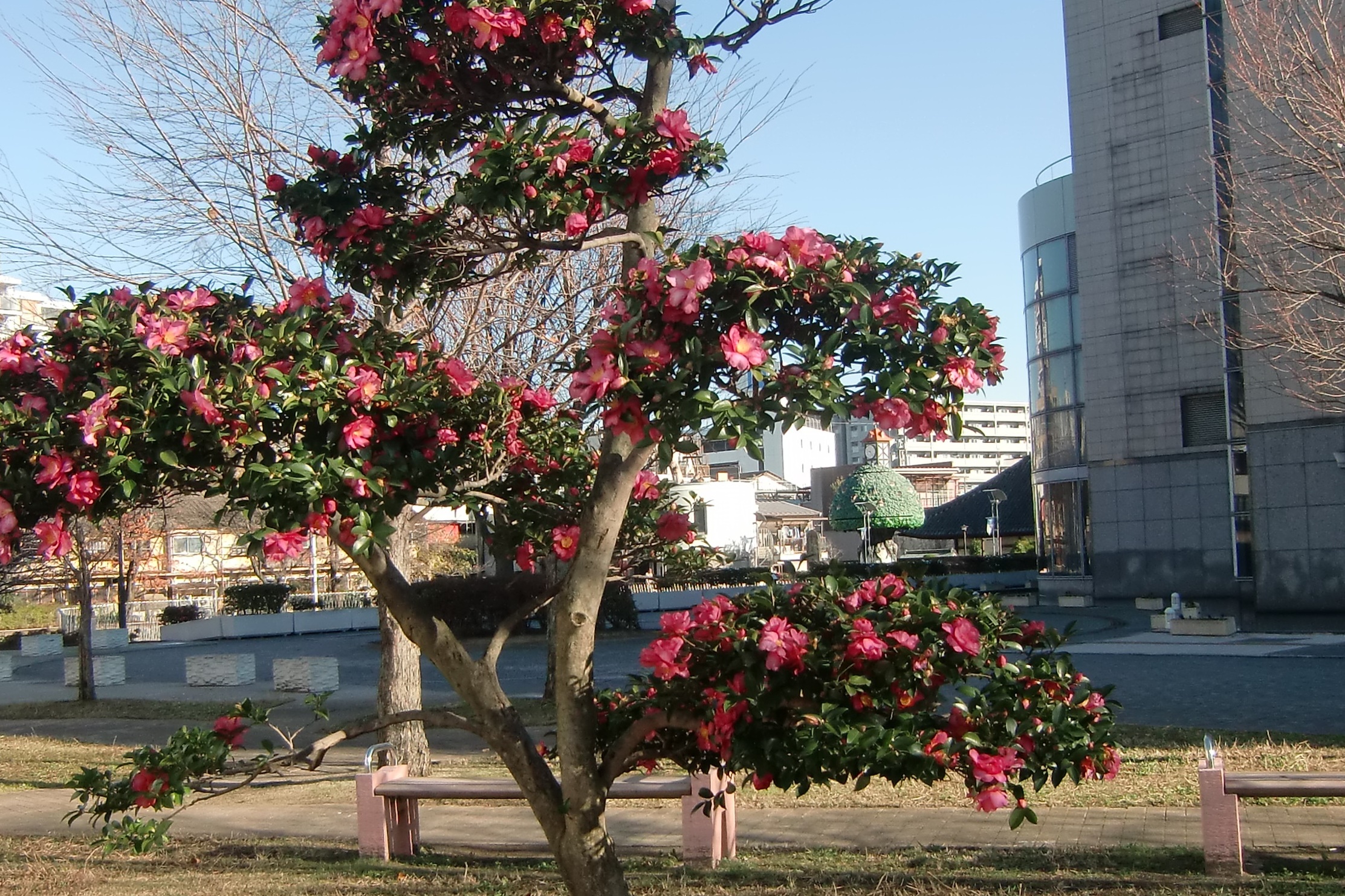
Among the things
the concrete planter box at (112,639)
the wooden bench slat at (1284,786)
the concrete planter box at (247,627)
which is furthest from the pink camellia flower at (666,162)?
the concrete planter box at (247,627)

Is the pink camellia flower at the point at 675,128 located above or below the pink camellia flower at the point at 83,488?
above

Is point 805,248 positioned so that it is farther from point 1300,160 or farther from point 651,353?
point 1300,160

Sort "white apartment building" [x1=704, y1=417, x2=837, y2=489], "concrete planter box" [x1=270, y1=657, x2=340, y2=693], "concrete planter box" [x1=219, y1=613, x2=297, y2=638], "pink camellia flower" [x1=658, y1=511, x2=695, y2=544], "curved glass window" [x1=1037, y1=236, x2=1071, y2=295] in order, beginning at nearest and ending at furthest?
"pink camellia flower" [x1=658, y1=511, x2=695, y2=544]
"concrete planter box" [x1=270, y1=657, x2=340, y2=693]
"concrete planter box" [x1=219, y1=613, x2=297, y2=638]
"curved glass window" [x1=1037, y1=236, x2=1071, y2=295]
"white apartment building" [x1=704, y1=417, x2=837, y2=489]

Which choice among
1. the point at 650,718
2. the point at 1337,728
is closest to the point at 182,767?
the point at 650,718

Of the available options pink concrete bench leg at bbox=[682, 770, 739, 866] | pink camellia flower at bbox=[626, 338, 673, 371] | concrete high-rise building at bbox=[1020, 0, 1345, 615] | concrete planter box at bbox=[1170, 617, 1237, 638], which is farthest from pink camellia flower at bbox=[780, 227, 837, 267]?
concrete high-rise building at bbox=[1020, 0, 1345, 615]

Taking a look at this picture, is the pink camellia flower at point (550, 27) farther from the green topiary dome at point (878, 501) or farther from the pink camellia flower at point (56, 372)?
the green topiary dome at point (878, 501)

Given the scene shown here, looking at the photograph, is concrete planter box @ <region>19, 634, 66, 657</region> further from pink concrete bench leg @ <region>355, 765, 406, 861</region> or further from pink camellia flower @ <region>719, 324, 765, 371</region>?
pink camellia flower @ <region>719, 324, 765, 371</region>

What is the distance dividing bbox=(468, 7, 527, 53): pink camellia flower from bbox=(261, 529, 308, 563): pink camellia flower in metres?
1.79

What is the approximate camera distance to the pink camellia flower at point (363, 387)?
13.3 feet

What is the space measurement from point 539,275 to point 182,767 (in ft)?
28.2

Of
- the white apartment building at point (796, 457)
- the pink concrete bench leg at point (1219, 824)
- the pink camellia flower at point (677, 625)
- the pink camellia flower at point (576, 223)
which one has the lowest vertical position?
the pink concrete bench leg at point (1219, 824)

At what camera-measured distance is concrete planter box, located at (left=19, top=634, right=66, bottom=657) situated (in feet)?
101

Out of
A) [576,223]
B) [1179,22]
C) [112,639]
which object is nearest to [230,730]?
[576,223]

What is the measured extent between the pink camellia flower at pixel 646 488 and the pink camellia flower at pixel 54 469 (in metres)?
2.24
